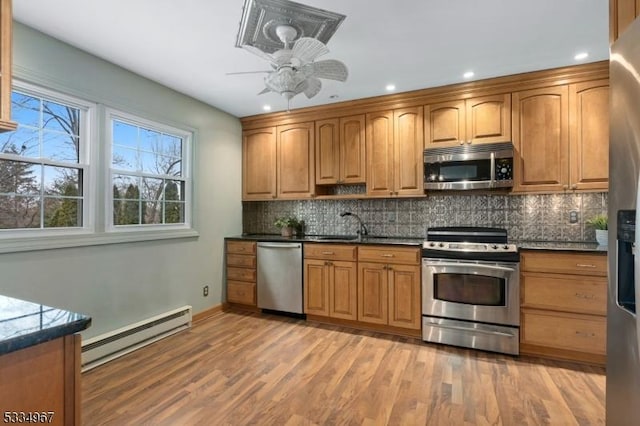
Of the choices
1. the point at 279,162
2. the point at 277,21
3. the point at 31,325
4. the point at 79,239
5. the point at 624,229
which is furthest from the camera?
the point at 279,162

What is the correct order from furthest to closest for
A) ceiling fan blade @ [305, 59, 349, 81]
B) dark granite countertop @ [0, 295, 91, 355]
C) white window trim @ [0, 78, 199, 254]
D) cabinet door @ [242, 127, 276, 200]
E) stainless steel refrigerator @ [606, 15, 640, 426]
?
cabinet door @ [242, 127, 276, 200], white window trim @ [0, 78, 199, 254], ceiling fan blade @ [305, 59, 349, 81], stainless steel refrigerator @ [606, 15, 640, 426], dark granite countertop @ [0, 295, 91, 355]

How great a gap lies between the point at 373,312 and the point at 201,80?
283 centimetres

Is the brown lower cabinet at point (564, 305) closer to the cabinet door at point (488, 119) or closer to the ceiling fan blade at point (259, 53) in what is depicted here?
the cabinet door at point (488, 119)

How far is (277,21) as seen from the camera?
1979mm

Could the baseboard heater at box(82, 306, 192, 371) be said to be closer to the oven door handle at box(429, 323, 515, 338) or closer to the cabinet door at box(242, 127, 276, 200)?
the cabinet door at box(242, 127, 276, 200)

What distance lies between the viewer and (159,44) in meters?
2.46

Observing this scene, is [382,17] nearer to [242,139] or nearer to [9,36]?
[9,36]

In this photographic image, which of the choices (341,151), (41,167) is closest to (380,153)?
(341,151)

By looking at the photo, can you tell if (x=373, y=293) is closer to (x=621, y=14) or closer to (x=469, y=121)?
(x=469, y=121)

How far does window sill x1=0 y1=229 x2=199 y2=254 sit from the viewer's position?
217 centimetres

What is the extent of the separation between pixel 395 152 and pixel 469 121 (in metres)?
0.77

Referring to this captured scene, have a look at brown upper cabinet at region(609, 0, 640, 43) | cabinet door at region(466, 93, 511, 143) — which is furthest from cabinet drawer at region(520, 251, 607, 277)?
brown upper cabinet at region(609, 0, 640, 43)

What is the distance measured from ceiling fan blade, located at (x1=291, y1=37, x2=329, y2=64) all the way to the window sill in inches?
83.7

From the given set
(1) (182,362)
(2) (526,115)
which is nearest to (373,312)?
(1) (182,362)
